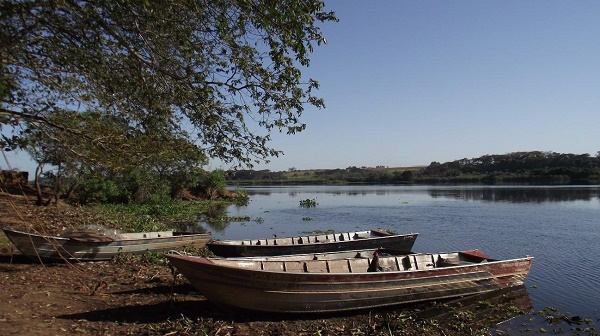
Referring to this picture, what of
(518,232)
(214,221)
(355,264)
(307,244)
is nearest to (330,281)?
(355,264)

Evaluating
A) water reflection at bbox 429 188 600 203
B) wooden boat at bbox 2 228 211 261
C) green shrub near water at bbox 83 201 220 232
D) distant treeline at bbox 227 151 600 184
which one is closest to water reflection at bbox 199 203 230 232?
green shrub near water at bbox 83 201 220 232

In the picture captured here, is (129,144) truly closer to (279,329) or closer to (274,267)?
(274,267)

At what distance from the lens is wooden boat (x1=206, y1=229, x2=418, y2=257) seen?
51.8 feet

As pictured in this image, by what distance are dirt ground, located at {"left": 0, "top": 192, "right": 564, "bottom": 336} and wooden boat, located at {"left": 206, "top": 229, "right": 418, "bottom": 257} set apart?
3791 millimetres

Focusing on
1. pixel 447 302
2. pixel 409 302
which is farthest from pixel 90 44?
pixel 447 302

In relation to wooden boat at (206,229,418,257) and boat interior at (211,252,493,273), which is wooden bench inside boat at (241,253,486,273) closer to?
boat interior at (211,252,493,273)

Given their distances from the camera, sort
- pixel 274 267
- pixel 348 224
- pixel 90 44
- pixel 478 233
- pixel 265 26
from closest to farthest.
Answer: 1. pixel 265 26
2. pixel 90 44
3. pixel 274 267
4. pixel 478 233
5. pixel 348 224

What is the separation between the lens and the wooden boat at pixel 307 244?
51.8 feet

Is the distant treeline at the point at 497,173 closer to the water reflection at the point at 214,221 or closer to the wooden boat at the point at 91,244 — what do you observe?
the water reflection at the point at 214,221

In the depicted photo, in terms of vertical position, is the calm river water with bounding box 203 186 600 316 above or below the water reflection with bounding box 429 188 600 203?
below

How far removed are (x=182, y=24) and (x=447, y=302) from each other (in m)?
9.52

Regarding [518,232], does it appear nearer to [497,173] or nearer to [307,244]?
[307,244]

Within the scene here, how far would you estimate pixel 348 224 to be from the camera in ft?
103

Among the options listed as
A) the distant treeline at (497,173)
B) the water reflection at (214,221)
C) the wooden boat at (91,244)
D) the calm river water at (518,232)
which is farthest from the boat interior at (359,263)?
the distant treeline at (497,173)
